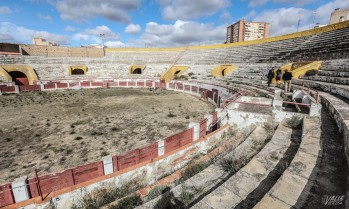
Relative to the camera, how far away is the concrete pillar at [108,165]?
502cm

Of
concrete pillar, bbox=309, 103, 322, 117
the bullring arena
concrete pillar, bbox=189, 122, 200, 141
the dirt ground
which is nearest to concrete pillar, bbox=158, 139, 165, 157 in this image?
the bullring arena

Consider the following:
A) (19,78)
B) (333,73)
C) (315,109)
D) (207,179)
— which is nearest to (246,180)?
(207,179)

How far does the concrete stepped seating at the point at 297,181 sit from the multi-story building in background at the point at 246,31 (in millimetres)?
92607

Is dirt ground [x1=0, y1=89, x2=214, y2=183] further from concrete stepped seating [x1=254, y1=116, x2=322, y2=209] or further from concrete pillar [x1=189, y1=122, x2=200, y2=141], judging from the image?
concrete stepped seating [x1=254, y1=116, x2=322, y2=209]

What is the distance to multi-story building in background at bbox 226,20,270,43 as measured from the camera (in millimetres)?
86625

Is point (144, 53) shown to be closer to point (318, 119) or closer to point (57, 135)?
point (57, 135)

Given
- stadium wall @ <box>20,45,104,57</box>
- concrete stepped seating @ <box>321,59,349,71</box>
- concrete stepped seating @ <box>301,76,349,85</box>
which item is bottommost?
concrete stepped seating @ <box>301,76,349,85</box>

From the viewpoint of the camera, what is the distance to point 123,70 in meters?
32.7

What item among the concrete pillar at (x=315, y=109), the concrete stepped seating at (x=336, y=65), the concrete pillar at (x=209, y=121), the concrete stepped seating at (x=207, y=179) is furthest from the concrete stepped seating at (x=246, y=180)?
the concrete stepped seating at (x=336, y=65)

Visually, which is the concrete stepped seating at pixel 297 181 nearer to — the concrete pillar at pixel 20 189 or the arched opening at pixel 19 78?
the concrete pillar at pixel 20 189

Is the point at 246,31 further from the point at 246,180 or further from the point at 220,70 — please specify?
the point at 246,180

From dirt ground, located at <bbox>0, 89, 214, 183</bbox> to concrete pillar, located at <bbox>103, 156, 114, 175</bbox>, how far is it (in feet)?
5.41

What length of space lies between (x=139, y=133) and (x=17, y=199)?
16.8 ft

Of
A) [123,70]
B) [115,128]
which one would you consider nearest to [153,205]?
[115,128]
